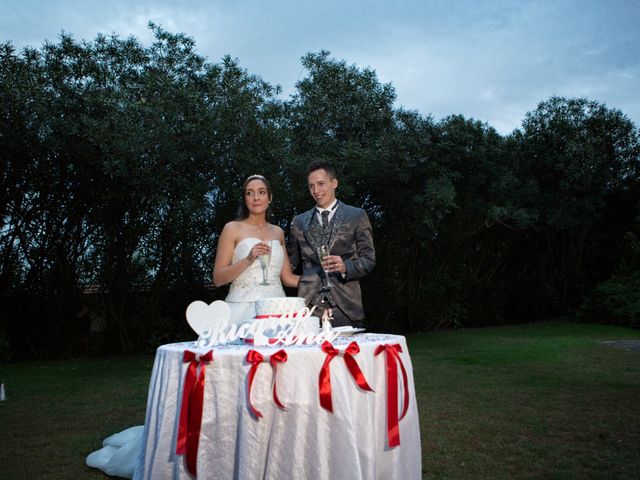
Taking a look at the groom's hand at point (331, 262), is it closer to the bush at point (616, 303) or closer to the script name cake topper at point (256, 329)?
the script name cake topper at point (256, 329)

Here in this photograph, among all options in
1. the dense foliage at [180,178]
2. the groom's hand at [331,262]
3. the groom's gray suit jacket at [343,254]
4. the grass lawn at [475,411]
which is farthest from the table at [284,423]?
the dense foliage at [180,178]

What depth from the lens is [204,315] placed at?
9.06 feet

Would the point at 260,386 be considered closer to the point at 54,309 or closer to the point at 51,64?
the point at 51,64

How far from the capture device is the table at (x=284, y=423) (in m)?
2.31

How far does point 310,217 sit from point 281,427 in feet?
5.32

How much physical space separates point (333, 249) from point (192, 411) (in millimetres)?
1438

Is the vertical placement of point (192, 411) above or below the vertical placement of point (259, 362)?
below

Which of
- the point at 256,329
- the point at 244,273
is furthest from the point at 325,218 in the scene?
the point at 256,329

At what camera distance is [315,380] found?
2.36 m

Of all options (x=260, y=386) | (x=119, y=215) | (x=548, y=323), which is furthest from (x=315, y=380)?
(x=548, y=323)

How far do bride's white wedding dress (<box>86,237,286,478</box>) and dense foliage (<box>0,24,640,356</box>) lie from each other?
3.52 meters

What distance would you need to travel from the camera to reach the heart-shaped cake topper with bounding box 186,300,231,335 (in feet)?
8.94

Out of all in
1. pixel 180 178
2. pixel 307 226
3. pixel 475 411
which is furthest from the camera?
pixel 180 178

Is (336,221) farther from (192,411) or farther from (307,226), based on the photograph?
(192,411)
